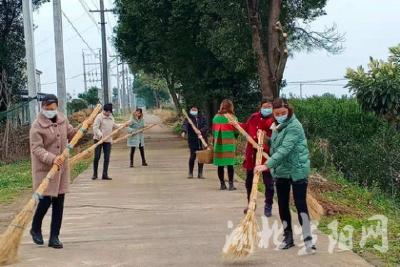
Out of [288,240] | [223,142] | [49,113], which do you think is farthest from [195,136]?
[288,240]

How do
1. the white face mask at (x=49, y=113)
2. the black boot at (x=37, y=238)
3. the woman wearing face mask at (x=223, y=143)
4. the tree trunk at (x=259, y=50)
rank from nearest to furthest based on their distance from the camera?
the white face mask at (x=49, y=113) → the black boot at (x=37, y=238) → the woman wearing face mask at (x=223, y=143) → the tree trunk at (x=259, y=50)

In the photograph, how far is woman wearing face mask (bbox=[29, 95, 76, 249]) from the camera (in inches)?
274

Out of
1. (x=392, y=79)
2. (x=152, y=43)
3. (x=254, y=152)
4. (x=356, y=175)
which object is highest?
(x=152, y=43)

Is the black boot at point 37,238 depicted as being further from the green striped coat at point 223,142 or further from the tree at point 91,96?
the tree at point 91,96

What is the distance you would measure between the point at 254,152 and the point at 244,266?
9.88 feet

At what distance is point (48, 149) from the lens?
708 centimetres

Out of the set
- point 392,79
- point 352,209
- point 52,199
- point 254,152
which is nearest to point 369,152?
point 392,79

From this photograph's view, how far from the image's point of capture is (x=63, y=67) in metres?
18.3

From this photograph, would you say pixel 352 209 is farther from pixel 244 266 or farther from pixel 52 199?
pixel 52 199

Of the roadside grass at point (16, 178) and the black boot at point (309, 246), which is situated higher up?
the black boot at point (309, 246)

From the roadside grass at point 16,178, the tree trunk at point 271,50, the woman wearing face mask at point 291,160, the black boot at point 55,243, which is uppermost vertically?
the tree trunk at point 271,50

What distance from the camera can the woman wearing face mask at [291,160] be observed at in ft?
21.6

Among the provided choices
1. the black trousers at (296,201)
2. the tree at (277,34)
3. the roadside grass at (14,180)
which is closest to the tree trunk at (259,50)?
the tree at (277,34)

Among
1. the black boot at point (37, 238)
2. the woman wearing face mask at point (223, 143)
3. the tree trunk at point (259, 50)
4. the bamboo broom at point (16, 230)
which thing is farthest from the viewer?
the tree trunk at point (259, 50)
